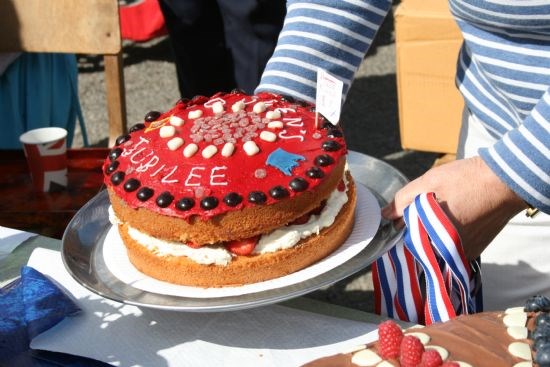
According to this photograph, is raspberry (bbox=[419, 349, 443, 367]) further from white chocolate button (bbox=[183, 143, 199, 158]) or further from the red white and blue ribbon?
white chocolate button (bbox=[183, 143, 199, 158])

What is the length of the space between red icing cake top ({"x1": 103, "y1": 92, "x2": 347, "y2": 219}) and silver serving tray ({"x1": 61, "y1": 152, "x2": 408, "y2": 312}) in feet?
0.45

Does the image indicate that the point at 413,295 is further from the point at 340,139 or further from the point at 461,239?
the point at 340,139

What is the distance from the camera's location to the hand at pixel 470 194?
1299mm

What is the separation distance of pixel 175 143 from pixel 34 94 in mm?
1582

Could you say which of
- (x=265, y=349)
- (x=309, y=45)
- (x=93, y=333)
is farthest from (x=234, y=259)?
(x=309, y=45)

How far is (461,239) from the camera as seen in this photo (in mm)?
1322

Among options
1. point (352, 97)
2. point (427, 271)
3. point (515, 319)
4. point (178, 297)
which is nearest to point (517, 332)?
point (515, 319)

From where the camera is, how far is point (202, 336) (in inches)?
52.3

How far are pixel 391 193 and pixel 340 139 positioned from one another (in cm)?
19

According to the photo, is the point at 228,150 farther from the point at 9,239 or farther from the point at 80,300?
the point at 9,239

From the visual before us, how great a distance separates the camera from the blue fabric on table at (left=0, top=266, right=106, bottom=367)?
4.21ft

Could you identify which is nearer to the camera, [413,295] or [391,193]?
[413,295]

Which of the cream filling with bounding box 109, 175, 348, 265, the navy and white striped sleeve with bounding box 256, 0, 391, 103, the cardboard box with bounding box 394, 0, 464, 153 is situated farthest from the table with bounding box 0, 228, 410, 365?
the cardboard box with bounding box 394, 0, 464, 153

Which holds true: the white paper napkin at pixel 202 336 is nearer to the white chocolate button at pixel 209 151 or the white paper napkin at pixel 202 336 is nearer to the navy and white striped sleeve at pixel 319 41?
the white chocolate button at pixel 209 151
